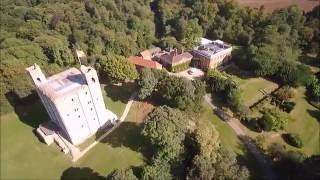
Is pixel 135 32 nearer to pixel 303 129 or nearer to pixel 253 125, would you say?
pixel 253 125

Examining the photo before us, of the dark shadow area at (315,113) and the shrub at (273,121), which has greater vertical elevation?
the shrub at (273,121)

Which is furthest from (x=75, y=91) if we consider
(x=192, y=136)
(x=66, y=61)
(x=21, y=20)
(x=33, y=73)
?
(x=21, y=20)

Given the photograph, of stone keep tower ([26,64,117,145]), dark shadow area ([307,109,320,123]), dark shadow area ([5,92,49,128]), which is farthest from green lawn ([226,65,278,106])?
dark shadow area ([5,92,49,128])

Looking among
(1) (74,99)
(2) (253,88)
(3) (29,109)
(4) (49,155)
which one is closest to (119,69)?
(1) (74,99)

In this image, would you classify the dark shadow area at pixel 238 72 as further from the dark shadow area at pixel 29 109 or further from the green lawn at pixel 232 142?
the dark shadow area at pixel 29 109

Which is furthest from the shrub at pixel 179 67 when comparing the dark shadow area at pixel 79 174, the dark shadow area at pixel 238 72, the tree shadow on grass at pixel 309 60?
the dark shadow area at pixel 79 174

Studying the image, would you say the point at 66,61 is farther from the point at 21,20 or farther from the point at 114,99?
the point at 21,20
